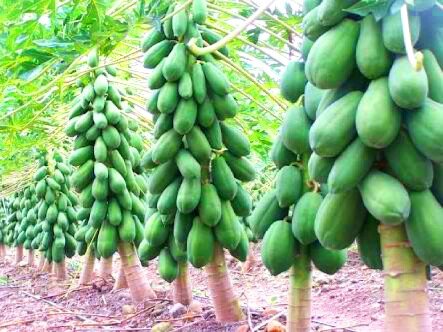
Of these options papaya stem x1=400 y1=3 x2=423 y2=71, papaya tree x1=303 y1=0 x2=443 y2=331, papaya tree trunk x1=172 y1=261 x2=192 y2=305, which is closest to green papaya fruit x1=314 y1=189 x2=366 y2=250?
papaya tree x1=303 y1=0 x2=443 y2=331

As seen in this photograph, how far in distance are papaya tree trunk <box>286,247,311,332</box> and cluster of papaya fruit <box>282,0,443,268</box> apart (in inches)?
26.9

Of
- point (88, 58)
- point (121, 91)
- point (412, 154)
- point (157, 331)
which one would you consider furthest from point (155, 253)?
point (412, 154)

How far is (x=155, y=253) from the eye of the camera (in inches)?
135

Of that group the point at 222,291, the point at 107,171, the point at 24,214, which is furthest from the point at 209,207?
the point at 24,214

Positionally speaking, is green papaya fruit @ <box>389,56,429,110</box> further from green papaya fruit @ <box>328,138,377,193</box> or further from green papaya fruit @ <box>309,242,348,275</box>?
green papaya fruit @ <box>309,242,348,275</box>

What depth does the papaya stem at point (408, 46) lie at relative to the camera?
1146 millimetres

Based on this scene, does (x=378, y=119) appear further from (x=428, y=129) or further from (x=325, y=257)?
(x=325, y=257)

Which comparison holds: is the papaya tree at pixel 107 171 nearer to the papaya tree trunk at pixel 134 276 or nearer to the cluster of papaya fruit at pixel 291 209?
the papaya tree trunk at pixel 134 276

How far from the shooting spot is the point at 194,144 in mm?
2875

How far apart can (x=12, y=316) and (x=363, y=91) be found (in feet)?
14.4

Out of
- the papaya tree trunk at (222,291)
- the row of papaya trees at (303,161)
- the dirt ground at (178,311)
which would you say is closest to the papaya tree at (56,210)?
the dirt ground at (178,311)

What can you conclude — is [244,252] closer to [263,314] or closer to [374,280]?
[263,314]

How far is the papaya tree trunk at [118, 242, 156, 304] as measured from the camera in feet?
14.1

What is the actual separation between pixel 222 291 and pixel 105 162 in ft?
5.97
